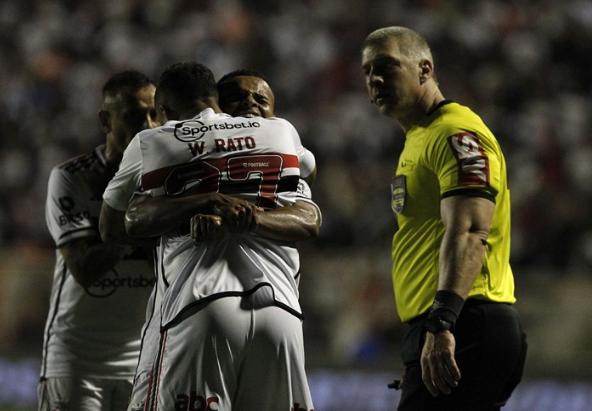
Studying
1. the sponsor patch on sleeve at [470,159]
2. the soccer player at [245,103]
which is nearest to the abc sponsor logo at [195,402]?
the soccer player at [245,103]

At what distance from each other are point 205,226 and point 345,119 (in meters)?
10.6

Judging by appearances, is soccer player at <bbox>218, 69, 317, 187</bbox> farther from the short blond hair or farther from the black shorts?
the black shorts

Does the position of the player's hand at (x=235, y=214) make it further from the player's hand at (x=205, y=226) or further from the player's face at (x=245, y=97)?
the player's face at (x=245, y=97)

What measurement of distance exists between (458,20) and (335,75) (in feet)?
6.33

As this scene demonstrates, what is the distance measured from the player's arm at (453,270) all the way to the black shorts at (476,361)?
141 millimetres

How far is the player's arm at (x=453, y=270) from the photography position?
4.13 metres

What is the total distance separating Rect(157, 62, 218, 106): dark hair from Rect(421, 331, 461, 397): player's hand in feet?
4.21

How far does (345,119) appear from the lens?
1456 cm

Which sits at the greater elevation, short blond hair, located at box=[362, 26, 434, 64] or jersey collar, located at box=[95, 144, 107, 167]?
short blond hair, located at box=[362, 26, 434, 64]

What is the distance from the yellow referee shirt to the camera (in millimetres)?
4324

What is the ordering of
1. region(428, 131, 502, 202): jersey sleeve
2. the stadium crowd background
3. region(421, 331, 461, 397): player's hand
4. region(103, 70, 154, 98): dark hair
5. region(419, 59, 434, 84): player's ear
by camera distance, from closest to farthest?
1. region(421, 331, 461, 397): player's hand
2. region(428, 131, 502, 202): jersey sleeve
3. region(419, 59, 434, 84): player's ear
4. region(103, 70, 154, 98): dark hair
5. the stadium crowd background

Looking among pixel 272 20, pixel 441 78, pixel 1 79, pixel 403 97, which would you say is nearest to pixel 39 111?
pixel 1 79

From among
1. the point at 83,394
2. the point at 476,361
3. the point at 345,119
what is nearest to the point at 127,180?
the point at 83,394

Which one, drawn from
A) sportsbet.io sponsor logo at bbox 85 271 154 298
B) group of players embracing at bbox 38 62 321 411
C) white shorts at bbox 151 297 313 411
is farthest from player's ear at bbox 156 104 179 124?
sportsbet.io sponsor logo at bbox 85 271 154 298
